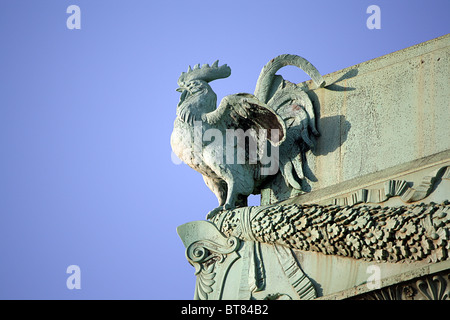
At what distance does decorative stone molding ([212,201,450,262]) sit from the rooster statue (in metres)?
0.72

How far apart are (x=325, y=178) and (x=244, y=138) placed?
129 cm

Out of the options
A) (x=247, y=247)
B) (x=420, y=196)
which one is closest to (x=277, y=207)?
(x=247, y=247)

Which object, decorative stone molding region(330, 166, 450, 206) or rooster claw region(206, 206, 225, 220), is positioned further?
rooster claw region(206, 206, 225, 220)

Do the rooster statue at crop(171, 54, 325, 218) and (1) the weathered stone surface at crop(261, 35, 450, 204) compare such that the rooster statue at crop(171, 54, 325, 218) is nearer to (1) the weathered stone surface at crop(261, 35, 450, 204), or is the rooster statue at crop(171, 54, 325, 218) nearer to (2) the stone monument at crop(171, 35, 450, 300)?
(2) the stone monument at crop(171, 35, 450, 300)

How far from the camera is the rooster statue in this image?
17203mm

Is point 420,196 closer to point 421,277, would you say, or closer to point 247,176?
point 421,277

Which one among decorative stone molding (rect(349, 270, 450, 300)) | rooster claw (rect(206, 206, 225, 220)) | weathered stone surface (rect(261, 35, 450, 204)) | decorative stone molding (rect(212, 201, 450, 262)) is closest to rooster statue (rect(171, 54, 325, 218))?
rooster claw (rect(206, 206, 225, 220))

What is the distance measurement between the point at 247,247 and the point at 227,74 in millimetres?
2983

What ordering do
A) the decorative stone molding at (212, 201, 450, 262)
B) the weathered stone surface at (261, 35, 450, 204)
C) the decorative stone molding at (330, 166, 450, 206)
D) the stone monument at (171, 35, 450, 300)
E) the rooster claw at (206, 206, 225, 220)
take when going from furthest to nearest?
1. the rooster claw at (206, 206, 225, 220)
2. the weathered stone surface at (261, 35, 450, 204)
3. the decorative stone molding at (330, 166, 450, 206)
4. the stone monument at (171, 35, 450, 300)
5. the decorative stone molding at (212, 201, 450, 262)

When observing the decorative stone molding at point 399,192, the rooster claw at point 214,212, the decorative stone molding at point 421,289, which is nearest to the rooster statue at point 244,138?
the rooster claw at point 214,212

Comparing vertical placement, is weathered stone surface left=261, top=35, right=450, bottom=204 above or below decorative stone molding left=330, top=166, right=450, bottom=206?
above

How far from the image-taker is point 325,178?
56.0 feet

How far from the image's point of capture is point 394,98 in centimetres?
1703
